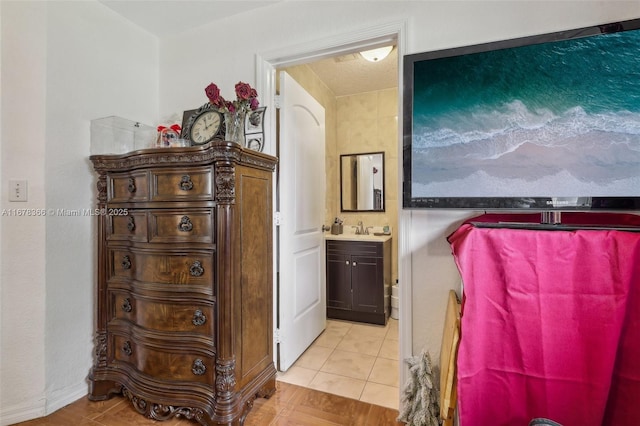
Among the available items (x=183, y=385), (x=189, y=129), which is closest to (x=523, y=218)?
(x=183, y=385)

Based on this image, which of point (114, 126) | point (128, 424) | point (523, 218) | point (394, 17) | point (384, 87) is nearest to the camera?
point (523, 218)

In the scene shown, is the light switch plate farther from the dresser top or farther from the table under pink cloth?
the table under pink cloth

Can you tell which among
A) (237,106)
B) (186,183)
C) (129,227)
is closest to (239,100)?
(237,106)

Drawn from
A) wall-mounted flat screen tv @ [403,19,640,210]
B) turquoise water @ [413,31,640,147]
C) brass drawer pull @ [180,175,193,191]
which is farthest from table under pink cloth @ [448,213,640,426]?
brass drawer pull @ [180,175,193,191]

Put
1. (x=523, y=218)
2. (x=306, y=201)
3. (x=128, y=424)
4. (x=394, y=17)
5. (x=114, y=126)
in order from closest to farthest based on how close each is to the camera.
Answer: (x=523, y=218)
(x=128, y=424)
(x=394, y=17)
(x=114, y=126)
(x=306, y=201)

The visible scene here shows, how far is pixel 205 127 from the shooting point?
1.93 m

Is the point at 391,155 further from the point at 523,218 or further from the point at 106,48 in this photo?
the point at 106,48

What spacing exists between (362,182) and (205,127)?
218cm

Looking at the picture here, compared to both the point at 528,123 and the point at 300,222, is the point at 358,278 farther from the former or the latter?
the point at 528,123

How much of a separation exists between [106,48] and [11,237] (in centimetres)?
136

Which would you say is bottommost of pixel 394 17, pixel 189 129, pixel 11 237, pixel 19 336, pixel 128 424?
pixel 128 424

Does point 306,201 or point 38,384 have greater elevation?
point 306,201

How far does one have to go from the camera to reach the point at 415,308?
5.45 feet

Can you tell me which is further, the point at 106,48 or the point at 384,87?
the point at 384,87
